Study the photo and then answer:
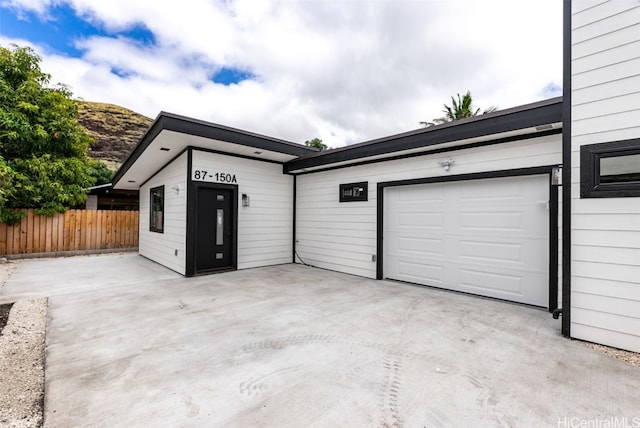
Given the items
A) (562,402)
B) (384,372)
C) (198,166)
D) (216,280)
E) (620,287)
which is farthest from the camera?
(198,166)

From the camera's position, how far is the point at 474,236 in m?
4.44

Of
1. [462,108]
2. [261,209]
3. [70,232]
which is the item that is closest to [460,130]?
[261,209]

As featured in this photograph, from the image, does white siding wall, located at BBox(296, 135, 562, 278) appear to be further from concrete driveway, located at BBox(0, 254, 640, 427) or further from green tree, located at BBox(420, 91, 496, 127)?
green tree, located at BBox(420, 91, 496, 127)

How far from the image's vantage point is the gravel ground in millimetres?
1687

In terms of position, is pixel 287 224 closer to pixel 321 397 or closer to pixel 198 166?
pixel 198 166

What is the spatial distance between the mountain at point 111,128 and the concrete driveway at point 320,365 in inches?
1285

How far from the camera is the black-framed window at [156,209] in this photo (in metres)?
7.53

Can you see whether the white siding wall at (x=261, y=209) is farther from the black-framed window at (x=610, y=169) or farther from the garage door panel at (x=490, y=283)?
the black-framed window at (x=610, y=169)

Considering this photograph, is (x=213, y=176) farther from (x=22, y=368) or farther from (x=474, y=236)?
(x=474, y=236)

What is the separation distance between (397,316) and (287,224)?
174 inches

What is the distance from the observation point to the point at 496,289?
4238 mm

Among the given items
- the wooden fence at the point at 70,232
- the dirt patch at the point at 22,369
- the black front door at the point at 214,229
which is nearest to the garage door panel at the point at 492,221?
the black front door at the point at 214,229

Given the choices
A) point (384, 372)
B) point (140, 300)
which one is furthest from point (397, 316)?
point (140, 300)

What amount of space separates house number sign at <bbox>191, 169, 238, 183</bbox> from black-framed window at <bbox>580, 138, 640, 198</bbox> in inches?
225
